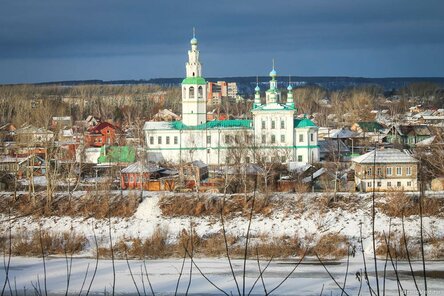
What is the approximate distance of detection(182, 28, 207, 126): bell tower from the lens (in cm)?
2992

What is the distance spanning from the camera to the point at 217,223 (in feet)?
58.8

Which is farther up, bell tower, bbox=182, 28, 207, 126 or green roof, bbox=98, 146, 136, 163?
bell tower, bbox=182, 28, 207, 126

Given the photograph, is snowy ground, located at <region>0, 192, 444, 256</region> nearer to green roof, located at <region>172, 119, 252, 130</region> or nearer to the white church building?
the white church building

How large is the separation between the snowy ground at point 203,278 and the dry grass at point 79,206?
3963mm

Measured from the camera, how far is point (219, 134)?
93.5ft

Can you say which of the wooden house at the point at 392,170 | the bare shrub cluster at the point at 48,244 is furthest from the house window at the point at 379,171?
the bare shrub cluster at the point at 48,244

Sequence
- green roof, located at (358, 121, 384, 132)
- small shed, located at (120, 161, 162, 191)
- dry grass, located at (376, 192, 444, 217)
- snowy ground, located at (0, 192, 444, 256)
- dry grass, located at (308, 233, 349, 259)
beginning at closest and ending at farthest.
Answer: dry grass, located at (308, 233, 349, 259) < snowy ground, located at (0, 192, 444, 256) < dry grass, located at (376, 192, 444, 217) < small shed, located at (120, 161, 162, 191) < green roof, located at (358, 121, 384, 132)

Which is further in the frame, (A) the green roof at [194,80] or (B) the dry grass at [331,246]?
(A) the green roof at [194,80]

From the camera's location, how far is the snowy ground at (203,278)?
11938mm

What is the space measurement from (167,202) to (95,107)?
43942 mm

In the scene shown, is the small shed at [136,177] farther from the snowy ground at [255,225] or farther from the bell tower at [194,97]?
the bell tower at [194,97]

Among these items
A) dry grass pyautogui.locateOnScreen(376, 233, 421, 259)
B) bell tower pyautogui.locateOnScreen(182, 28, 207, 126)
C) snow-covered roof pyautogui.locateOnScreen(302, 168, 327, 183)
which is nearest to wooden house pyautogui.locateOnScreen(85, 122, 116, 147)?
bell tower pyautogui.locateOnScreen(182, 28, 207, 126)

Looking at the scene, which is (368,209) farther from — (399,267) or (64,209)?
(64,209)

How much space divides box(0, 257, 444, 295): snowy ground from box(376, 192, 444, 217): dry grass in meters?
3.67
